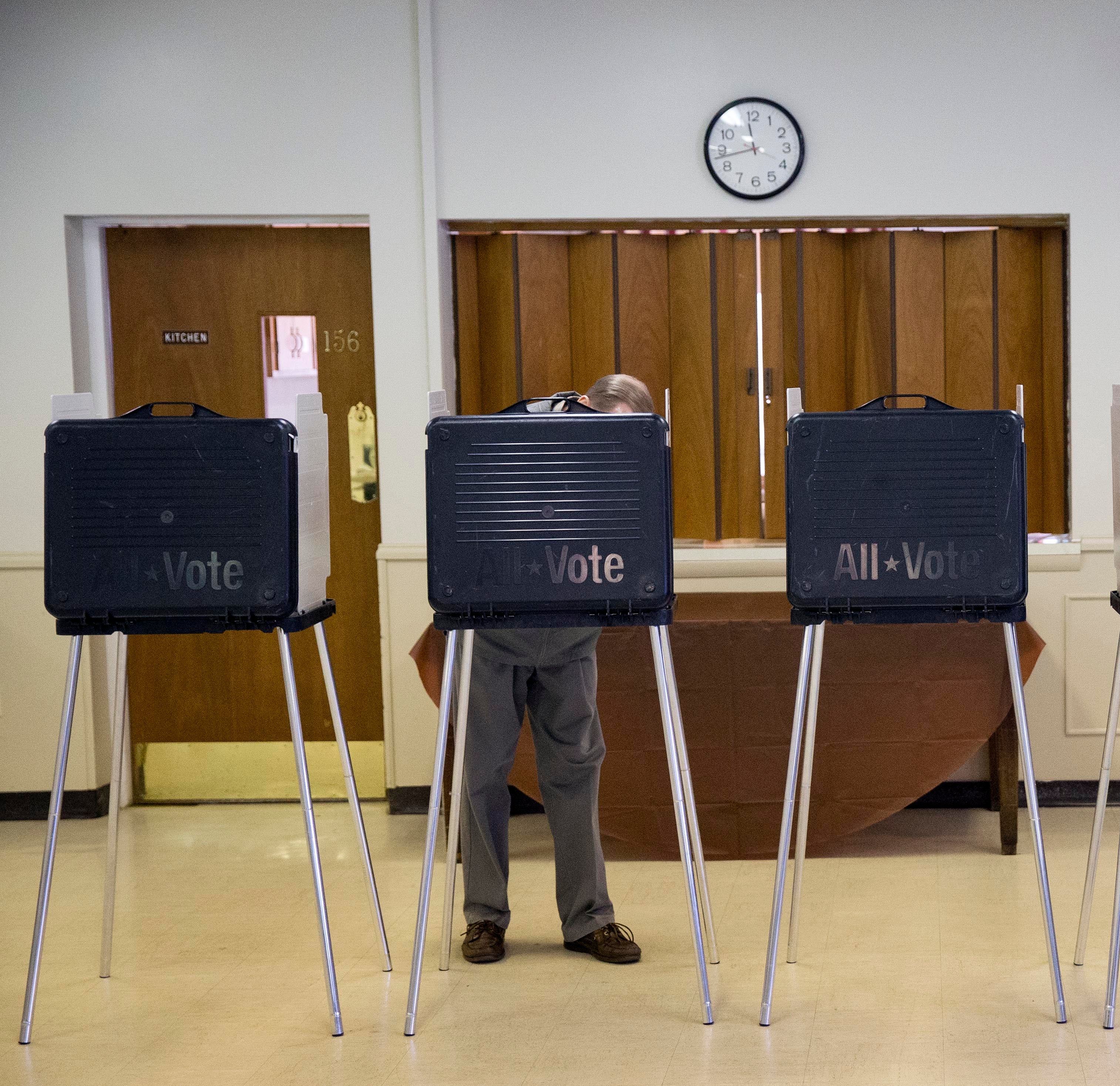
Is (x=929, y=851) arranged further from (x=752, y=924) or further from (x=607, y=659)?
(x=607, y=659)

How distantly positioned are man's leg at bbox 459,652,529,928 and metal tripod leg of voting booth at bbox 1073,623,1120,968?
1.34 m

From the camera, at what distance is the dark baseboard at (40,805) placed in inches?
184

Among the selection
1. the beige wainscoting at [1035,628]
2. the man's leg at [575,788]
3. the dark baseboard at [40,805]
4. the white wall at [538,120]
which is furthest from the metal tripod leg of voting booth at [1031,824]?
the dark baseboard at [40,805]

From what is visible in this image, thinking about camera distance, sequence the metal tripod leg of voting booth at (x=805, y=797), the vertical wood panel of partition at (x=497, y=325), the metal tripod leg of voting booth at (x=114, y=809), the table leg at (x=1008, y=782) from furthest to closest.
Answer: the vertical wood panel of partition at (x=497, y=325), the table leg at (x=1008, y=782), the metal tripod leg of voting booth at (x=114, y=809), the metal tripod leg of voting booth at (x=805, y=797)

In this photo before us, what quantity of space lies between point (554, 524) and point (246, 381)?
2482 millimetres

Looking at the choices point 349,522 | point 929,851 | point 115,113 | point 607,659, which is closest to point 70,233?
point 115,113

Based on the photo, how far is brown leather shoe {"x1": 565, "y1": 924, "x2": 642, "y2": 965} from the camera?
123 inches

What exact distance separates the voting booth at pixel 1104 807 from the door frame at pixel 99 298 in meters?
2.48

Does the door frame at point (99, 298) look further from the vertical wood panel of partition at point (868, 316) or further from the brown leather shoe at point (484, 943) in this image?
the vertical wood panel of partition at point (868, 316)

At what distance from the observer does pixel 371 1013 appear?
2.85m

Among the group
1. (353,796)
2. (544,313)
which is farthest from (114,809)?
(544,313)

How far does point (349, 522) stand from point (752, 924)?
2206mm

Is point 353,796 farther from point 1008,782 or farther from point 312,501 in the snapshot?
point 1008,782

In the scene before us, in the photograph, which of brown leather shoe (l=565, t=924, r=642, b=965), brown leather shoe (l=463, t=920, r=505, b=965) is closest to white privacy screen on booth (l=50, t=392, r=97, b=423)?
brown leather shoe (l=463, t=920, r=505, b=965)
